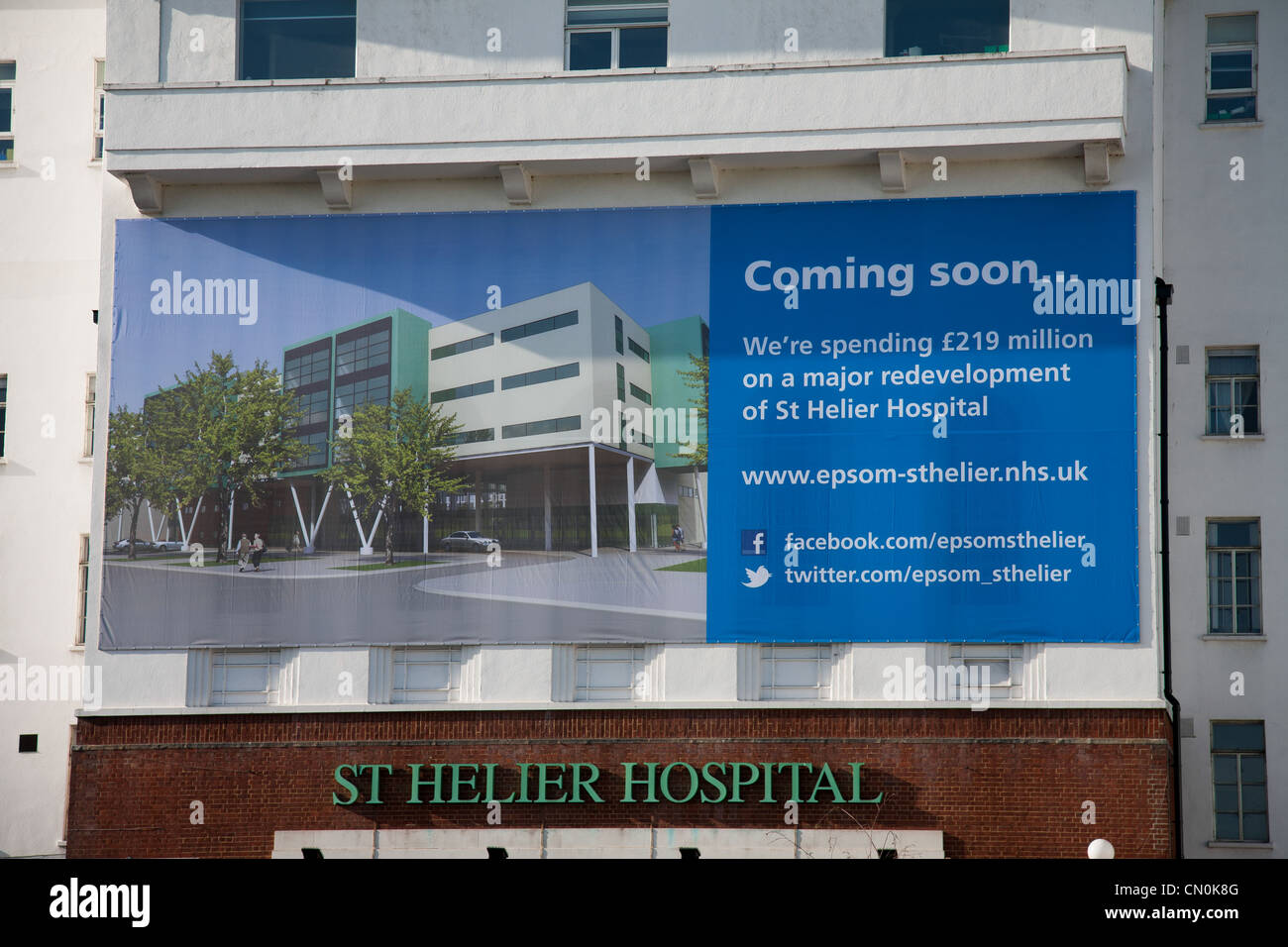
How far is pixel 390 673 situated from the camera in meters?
22.4

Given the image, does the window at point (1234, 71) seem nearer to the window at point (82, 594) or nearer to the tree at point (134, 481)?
the tree at point (134, 481)

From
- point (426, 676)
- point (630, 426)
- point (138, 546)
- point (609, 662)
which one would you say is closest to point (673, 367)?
point (630, 426)

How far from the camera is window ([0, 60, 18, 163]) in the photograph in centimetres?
2719

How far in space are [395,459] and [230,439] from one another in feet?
9.01

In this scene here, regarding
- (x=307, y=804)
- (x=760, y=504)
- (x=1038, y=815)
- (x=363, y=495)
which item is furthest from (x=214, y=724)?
(x=1038, y=815)

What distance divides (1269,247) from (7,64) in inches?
930

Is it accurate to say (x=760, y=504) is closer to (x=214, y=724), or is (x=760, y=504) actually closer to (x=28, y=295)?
(x=214, y=724)

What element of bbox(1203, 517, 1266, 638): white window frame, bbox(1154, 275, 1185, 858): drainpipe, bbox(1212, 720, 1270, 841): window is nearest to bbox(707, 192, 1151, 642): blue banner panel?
bbox(1154, 275, 1185, 858): drainpipe

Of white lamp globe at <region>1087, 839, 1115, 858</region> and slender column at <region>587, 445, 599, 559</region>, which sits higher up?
slender column at <region>587, 445, 599, 559</region>

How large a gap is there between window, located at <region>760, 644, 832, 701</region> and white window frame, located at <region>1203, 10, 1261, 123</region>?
484 inches

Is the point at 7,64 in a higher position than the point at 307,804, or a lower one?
higher

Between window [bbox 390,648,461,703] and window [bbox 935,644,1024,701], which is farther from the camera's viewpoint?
window [bbox 390,648,461,703]

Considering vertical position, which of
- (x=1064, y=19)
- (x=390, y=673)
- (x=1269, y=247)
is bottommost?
(x=390, y=673)

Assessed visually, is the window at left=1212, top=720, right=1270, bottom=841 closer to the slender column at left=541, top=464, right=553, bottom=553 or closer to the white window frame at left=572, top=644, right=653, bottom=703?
the white window frame at left=572, top=644, right=653, bottom=703
